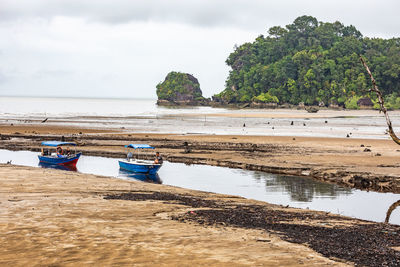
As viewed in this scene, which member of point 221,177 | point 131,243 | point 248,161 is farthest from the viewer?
point 248,161

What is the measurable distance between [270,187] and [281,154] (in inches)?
503

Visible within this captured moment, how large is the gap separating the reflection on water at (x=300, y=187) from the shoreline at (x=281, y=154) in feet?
3.77

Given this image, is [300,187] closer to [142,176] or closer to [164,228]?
[142,176]

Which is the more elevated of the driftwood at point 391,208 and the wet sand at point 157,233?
the wet sand at point 157,233

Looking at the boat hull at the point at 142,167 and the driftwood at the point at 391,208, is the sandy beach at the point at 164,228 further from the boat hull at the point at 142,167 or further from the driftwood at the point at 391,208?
the boat hull at the point at 142,167

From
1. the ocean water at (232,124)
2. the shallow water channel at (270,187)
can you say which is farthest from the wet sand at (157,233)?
the ocean water at (232,124)

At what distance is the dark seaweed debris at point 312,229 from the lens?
11875 millimetres

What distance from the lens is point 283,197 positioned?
83.1 ft

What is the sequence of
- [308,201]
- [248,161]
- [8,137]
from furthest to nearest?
1. [8,137]
2. [248,161]
3. [308,201]

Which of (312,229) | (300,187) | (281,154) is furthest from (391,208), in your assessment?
(281,154)

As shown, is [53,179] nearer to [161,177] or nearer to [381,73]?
[161,177]

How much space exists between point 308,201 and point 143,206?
10.4 m

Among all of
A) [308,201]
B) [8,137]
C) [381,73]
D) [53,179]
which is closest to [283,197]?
[308,201]

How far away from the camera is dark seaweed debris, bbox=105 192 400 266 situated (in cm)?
1188
